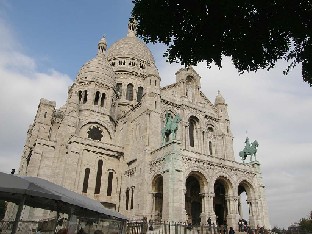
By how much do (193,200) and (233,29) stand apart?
24.2 metres

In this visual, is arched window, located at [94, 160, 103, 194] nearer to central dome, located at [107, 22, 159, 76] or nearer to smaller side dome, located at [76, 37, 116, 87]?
smaller side dome, located at [76, 37, 116, 87]

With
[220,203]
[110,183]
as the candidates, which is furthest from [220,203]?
[110,183]

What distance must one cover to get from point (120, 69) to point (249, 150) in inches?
1066

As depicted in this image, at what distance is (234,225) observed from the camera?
26.7 m

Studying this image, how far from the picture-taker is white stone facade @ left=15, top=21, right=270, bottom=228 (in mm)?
26922

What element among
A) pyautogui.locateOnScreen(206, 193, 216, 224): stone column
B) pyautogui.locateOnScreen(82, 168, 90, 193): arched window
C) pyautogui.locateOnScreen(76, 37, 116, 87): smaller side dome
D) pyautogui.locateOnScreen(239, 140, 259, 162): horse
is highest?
pyautogui.locateOnScreen(76, 37, 116, 87): smaller side dome

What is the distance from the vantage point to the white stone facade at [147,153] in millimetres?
26922

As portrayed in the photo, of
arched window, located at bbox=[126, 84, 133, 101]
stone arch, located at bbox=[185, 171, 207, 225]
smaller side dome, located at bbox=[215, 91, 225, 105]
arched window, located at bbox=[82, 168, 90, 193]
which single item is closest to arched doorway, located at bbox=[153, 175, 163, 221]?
stone arch, located at bbox=[185, 171, 207, 225]

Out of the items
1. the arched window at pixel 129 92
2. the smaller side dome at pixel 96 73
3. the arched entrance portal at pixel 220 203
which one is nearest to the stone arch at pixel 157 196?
the arched entrance portal at pixel 220 203

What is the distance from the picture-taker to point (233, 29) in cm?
897

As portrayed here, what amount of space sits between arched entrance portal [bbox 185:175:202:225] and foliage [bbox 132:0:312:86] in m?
21.5

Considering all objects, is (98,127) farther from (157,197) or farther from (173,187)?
(173,187)

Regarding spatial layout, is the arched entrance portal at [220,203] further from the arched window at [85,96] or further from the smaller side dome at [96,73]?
the smaller side dome at [96,73]

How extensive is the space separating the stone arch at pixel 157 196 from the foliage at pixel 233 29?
63.2 ft
